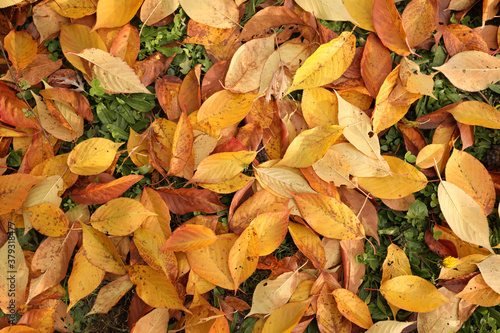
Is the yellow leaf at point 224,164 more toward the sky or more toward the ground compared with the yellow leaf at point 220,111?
more toward the ground

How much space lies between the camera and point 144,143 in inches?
35.1

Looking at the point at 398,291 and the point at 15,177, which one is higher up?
the point at 15,177

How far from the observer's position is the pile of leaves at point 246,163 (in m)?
0.85

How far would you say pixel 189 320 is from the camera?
85cm

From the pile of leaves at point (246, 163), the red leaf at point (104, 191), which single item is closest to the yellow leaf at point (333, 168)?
the pile of leaves at point (246, 163)

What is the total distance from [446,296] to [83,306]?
0.91 m

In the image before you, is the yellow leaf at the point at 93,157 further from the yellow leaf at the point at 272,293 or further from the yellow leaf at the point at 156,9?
the yellow leaf at the point at 272,293

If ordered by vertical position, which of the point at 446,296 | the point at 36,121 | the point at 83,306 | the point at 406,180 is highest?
the point at 36,121

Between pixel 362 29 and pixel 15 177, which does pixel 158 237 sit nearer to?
pixel 15 177

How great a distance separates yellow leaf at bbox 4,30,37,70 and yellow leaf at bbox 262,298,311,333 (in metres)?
0.87

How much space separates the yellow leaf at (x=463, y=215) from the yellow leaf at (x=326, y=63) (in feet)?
1.24

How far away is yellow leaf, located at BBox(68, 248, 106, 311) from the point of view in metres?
0.84

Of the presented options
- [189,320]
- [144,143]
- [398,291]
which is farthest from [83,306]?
[398,291]

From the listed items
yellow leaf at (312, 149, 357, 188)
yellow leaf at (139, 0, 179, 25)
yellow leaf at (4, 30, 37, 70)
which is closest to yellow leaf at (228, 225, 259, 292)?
yellow leaf at (312, 149, 357, 188)
